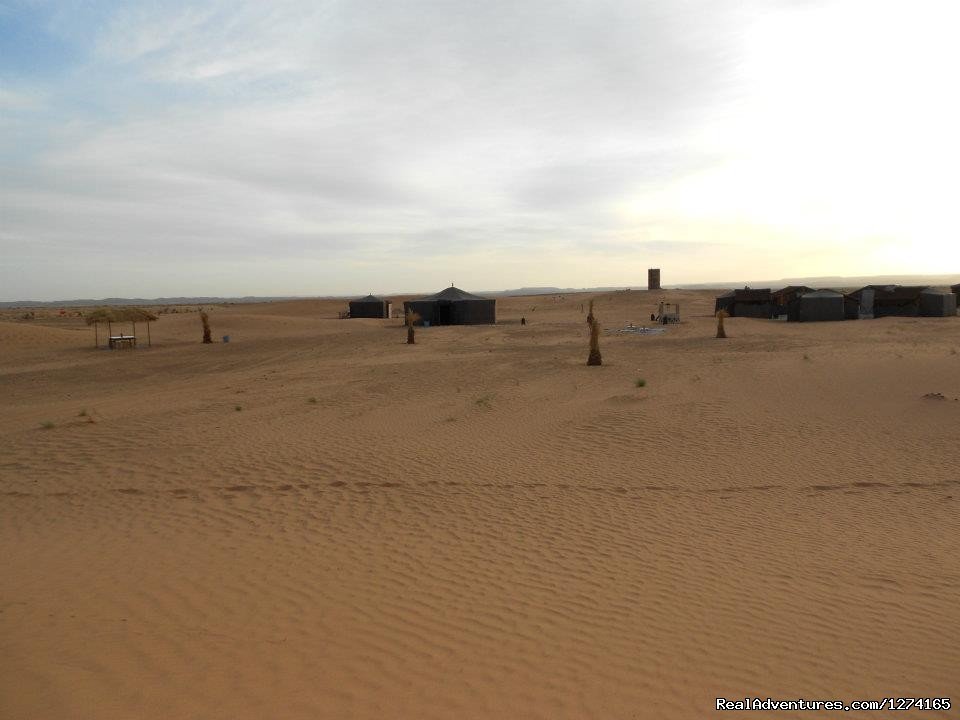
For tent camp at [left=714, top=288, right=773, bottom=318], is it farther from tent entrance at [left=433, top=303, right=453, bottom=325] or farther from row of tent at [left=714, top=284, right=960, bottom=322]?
tent entrance at [left=433, top=303, right=453, bottom=325]

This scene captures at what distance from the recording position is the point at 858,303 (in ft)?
127

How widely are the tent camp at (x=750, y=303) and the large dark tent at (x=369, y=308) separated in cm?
2590

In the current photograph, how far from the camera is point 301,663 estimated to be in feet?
Answer: 15.2

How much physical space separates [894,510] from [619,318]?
1649 inches

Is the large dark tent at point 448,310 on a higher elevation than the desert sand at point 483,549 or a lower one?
higher

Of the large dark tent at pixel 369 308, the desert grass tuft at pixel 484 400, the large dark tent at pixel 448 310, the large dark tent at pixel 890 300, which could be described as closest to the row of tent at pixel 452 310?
the large dark tent at pixel 448 310

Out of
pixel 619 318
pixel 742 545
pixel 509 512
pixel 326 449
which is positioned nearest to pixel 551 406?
pixel 326 449

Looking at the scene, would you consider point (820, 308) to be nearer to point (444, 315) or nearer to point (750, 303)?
point (750, 303)

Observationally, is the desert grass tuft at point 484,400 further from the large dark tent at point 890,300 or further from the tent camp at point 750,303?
the large dark tent at point 890,300

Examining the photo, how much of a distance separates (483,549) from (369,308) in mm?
48780

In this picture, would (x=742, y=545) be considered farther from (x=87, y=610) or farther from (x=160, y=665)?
(x=87, y=610)

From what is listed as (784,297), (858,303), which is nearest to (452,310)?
(784,297)

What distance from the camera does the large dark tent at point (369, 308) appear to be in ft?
178

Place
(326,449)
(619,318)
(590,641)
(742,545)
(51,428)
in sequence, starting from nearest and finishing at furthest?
(590,641)
(742,545)
(326,449)
(51,428)
(619,318)
